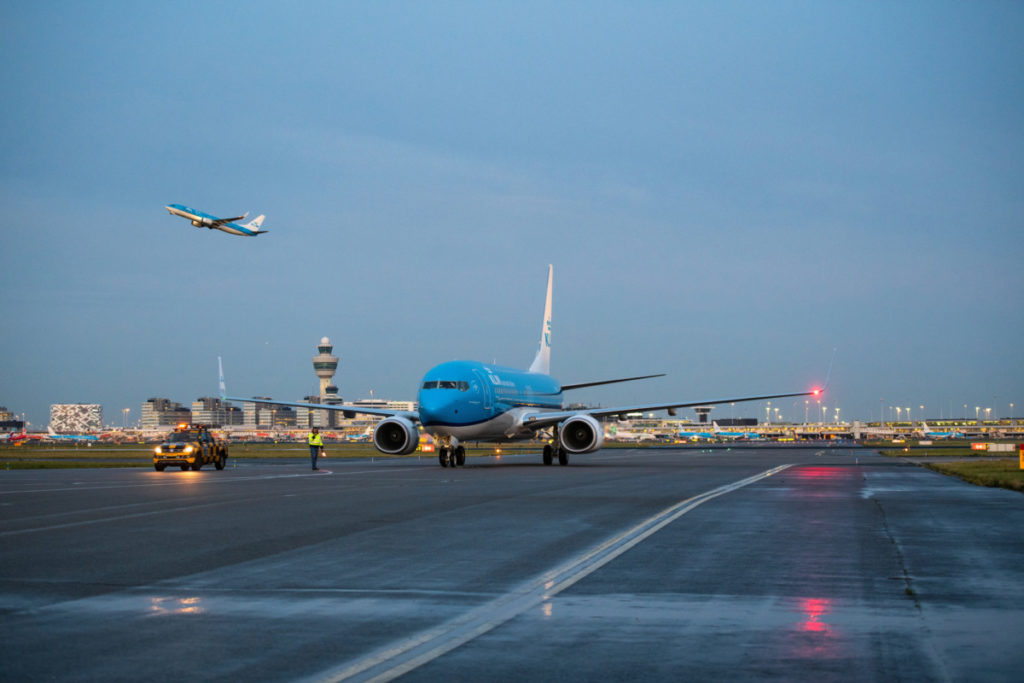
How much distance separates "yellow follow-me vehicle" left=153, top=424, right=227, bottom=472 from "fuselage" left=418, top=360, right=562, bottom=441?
29.0 feet

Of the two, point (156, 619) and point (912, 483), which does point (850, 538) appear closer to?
point (156, 619)

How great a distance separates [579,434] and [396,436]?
776 cm

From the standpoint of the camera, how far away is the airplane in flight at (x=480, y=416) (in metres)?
42.5

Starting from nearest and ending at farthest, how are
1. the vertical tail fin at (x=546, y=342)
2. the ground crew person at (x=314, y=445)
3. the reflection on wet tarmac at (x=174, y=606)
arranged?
the reflection on wet tarmac at (x=174, y=606) → the ground crew person at (x=314, y=445) → the vertical tail fin at (x=546, y=342)

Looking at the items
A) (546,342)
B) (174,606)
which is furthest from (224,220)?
(174,606)

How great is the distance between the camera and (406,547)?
14.0 metres

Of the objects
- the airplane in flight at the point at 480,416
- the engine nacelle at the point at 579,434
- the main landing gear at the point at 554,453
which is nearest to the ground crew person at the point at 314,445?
the airplane in flight at the point at 480,416

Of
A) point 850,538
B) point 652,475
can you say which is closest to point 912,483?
point 652,475

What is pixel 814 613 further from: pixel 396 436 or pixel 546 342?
pixel 546 342

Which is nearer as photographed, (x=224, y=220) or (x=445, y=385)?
(x=445, y=385)

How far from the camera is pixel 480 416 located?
43.6m

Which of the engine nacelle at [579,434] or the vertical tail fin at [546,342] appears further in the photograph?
the vertical tail fin at [546,342]

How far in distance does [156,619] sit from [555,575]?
417cm

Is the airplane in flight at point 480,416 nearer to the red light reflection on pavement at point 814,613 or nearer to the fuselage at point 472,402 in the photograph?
the fuselage at point 472,402
